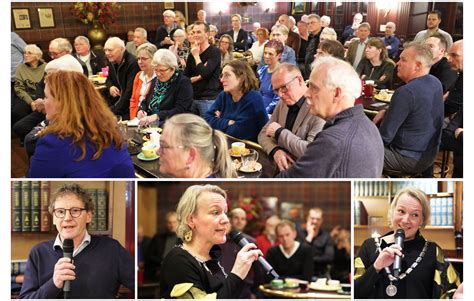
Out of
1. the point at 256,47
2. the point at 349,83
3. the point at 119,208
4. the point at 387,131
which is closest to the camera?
the point at 349,83

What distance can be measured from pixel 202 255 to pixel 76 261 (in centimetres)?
55

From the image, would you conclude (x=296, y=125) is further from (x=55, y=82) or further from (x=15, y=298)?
(x=15, y=298)

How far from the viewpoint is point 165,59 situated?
3189 millimetres

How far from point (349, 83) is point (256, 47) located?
796mm

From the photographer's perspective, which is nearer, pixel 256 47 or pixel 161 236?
pixel 161 236

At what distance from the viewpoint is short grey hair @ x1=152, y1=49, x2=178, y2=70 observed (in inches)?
125

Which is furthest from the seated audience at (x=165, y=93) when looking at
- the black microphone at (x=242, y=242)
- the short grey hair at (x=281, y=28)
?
the black microphone at (x=242, y=242)

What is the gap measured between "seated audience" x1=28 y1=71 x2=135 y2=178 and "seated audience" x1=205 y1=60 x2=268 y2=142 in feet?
1.78

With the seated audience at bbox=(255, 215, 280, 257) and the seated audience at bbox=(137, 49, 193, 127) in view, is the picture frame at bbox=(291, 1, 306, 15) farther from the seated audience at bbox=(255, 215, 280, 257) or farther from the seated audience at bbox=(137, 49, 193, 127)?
the seated audience at bbox=(255, 215, 280, 257)

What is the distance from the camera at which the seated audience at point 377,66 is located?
293 centimetres

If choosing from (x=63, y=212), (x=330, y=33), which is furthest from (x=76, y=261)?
(x=330, y=33)

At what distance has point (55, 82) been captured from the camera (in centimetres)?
255
